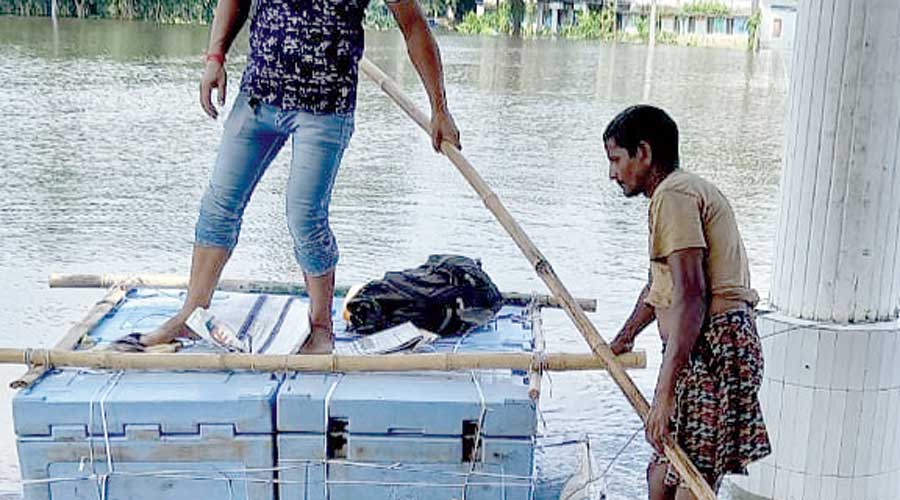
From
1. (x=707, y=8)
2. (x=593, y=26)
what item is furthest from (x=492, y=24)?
(x=707, y=8)

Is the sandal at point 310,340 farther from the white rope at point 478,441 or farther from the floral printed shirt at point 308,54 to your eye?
the floral printed shirt at point 308,54

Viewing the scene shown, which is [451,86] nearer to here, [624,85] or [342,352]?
[624,85]

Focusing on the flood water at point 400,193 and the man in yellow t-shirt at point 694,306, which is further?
the flood water at point 400,193

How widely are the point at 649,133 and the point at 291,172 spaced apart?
111 centimetres

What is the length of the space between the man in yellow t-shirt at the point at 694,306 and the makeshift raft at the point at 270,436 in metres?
0.45

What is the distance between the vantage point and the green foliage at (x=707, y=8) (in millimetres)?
34312

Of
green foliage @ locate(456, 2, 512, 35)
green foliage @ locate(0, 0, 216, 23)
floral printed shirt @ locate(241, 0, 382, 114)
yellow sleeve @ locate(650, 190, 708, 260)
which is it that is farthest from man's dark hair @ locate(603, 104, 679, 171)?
green foliage @ locate(456, 2, 512, 35)

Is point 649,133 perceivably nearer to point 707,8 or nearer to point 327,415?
point 327,415

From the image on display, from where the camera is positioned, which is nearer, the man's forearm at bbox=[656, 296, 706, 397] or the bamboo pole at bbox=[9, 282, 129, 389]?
the man's forearm at bbox=[656, 296, 706, 397]

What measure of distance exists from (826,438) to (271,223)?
465 centimetres

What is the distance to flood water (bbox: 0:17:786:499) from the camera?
5.38m

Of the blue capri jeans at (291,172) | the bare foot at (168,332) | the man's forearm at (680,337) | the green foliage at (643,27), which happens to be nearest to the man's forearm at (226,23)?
the blue capri jeans at (291,172)

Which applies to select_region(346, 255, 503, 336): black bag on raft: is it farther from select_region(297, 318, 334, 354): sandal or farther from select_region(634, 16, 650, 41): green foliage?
select_region(634, 16, 650, 41): green foliage

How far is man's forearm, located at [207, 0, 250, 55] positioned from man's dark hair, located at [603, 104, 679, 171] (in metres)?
1.38
